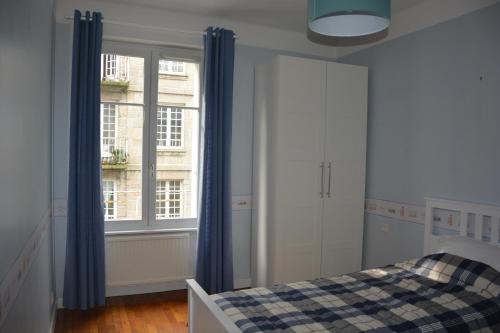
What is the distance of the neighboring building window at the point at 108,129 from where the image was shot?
3492 mm

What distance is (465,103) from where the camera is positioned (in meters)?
2.84

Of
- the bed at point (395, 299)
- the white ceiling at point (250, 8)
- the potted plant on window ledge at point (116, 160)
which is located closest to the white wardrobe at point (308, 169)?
the white ceiling at point (250, 8)

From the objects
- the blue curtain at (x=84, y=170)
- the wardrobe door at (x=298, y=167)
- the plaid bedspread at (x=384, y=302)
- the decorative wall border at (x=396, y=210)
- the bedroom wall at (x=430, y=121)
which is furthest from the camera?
the wardrobe door at (x=298, y=167)

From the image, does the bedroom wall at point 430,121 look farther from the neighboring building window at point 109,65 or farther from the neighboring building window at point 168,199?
the neighboring building window at point 109,65

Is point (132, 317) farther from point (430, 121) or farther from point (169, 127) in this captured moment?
point (430, 121)

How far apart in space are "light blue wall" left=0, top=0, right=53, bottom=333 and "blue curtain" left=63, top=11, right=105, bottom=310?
0.99 m

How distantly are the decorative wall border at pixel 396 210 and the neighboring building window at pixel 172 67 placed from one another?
220 centimetres

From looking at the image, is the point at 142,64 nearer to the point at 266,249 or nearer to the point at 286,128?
the point at 286,128

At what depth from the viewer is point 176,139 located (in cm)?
373

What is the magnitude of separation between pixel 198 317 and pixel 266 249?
1.45 metres

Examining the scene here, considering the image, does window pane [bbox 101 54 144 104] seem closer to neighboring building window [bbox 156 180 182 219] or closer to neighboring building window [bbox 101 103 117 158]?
neighboring building window [bbox 101 103 117 158]

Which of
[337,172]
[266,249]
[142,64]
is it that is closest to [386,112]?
[337,172]

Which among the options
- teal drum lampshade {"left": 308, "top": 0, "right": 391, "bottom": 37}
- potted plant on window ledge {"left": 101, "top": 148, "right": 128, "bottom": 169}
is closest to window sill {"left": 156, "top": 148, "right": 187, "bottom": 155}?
potted plant on window ledge {"left": 101, "top": 148, "right": 128, "bottom": 169}

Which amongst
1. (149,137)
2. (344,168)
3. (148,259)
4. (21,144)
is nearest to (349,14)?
(21,144)
